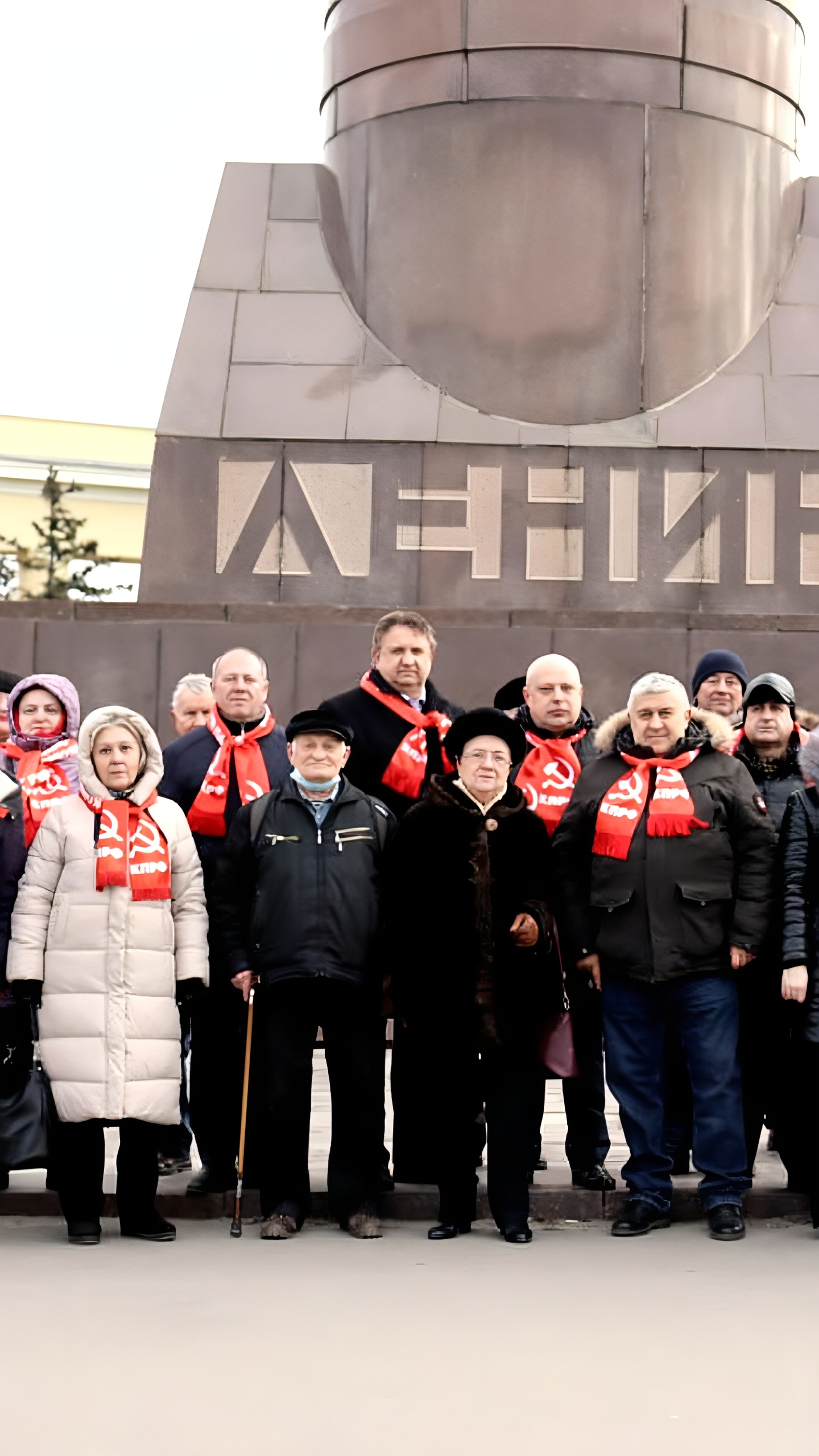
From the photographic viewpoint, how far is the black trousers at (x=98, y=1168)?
5723 millimetres

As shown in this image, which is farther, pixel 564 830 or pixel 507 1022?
pixel 564 830

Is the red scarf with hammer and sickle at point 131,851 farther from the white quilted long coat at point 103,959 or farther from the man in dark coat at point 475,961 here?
the man in dark coat at point 475,961

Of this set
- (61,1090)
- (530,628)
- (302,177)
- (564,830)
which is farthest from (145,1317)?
(302,177)

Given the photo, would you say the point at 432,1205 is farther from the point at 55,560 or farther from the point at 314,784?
the point at 55,560

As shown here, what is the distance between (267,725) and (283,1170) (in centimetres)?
168

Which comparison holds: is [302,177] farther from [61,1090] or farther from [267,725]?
[61,1090]

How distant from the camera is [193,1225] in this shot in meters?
6.00

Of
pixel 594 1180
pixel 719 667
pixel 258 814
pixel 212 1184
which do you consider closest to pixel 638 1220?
pixel 594 1180

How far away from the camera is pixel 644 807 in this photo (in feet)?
20.1

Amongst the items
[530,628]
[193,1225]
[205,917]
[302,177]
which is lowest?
[193,1225]

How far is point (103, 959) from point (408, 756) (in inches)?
58.2

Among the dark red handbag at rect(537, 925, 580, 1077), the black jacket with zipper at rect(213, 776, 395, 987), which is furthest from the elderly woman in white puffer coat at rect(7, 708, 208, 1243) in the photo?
the dark red handbag at rect(537, 925, 580, 1077)

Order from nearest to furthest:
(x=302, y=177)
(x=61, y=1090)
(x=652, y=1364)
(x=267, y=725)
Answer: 1. (x=652, y=1364)
2. (x=61, y=1090)
3. (x=267, y=725)
4. (x=302, y=177)

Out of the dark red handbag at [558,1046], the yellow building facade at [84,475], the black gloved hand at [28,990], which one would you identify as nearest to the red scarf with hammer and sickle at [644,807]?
the dark red handbag at [558,1046]
